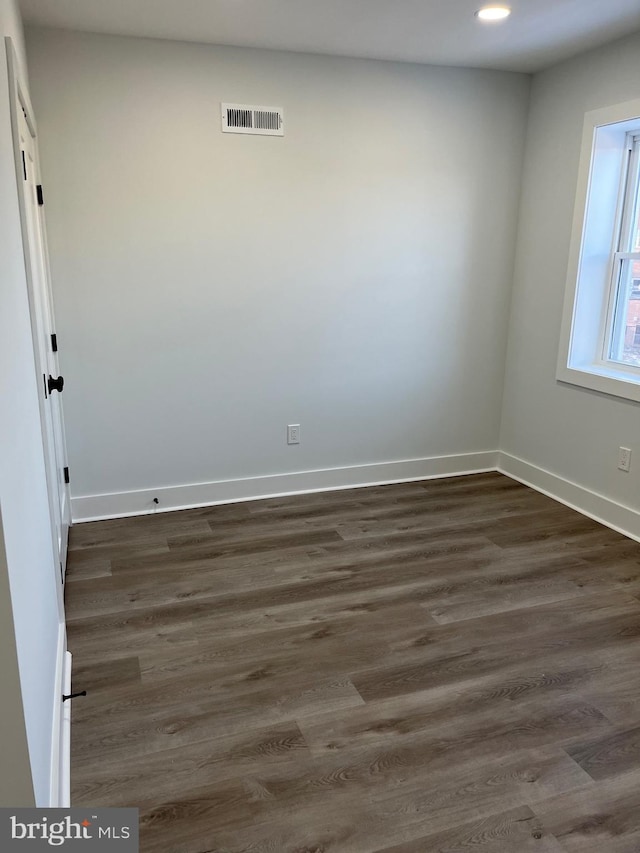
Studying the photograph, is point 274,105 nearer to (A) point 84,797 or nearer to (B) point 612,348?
(B) point 612,348

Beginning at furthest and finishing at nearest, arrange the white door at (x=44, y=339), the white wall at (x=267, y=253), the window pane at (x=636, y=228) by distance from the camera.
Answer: the window pane at (x=636, y=228), the white wall at (x=267, y=253), the white door at (x=44, y=339)

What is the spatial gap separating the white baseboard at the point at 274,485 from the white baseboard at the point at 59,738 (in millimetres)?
1407

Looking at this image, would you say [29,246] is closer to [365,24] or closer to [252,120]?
[252,120]

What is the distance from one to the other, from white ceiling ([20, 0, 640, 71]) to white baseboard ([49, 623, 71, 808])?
2.64m

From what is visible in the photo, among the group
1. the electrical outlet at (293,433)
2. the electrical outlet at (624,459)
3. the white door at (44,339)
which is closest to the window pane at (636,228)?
the electrical outlet at (624,459)

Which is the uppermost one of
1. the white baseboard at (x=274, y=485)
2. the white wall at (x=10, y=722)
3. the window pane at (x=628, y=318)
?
the window pane at (x=628, y=318)

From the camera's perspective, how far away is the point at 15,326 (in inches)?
65.7

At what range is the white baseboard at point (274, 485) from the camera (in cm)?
375

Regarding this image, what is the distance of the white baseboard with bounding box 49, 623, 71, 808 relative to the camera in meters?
1.69

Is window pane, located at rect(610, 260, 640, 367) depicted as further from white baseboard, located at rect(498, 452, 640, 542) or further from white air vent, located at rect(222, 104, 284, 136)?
white air vent, located at rect(222, 104, 284, 136)

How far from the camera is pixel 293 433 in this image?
4.07 metres

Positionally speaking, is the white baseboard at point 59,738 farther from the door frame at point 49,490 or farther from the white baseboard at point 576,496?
the white baseboard at point 576,496

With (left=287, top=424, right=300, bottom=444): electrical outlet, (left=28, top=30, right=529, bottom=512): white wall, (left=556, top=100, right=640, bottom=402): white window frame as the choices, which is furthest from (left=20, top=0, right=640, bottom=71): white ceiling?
(left=287, top=424, right=300, bottom=444): electrical outlet

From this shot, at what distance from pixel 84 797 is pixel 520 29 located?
11.9ft
